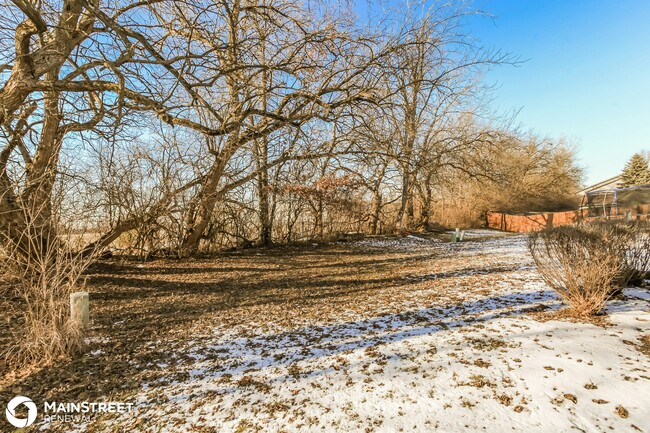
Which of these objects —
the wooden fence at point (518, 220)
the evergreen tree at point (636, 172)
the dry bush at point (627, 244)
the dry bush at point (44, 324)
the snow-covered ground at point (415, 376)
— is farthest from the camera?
the evergreen tree at point (636, 172)

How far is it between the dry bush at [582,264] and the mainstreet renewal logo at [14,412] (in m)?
5.31

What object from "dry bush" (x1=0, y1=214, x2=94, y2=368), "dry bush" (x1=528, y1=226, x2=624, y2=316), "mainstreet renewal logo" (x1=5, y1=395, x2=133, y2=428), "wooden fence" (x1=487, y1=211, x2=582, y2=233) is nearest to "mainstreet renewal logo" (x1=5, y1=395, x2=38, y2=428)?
"mainstreet renewal logo" (x1=5, y1=395, x2=133, y2=428)

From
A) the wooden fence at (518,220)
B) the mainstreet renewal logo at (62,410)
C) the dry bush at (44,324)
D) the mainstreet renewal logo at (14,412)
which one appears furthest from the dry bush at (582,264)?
the wooden fence at (518,220)

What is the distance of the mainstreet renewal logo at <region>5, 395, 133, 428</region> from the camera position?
98.4 inches

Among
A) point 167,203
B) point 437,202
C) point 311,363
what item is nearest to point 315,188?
point 167,203

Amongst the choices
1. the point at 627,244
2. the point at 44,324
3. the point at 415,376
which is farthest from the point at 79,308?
the point at 627,244

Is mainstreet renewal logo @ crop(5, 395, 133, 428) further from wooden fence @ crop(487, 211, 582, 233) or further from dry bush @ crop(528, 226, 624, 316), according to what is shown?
wooden fence @ crop(487, 211, 582, 233)

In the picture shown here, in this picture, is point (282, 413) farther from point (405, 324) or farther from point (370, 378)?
point (405, 324)

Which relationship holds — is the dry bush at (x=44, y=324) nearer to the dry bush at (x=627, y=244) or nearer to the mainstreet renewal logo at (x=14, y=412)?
the mainstreet renewal logo at (x=14, y=412)

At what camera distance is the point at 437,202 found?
21.8 meters

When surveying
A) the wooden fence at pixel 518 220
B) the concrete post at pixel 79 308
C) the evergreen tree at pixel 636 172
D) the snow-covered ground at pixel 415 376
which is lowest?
the snow-covered ground at pixel 415 376

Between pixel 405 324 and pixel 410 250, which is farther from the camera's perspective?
pixel 410 250

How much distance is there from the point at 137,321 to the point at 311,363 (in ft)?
9.42

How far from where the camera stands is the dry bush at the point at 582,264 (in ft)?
11.5
